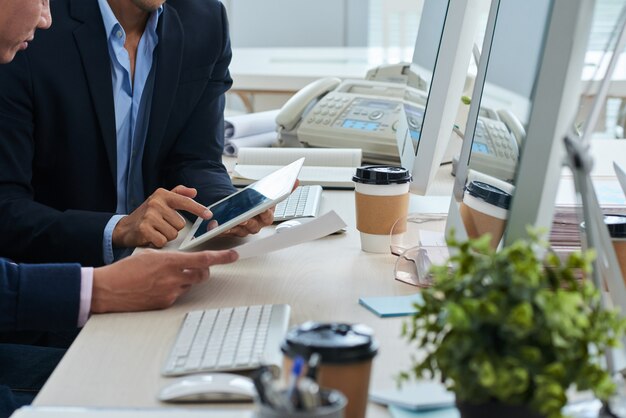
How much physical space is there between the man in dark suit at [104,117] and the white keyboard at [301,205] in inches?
6.4

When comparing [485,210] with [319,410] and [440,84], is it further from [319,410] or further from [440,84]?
[319,410]

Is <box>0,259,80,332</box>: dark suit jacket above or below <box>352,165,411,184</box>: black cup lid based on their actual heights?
below

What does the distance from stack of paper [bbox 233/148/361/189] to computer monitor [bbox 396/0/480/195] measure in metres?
0.35

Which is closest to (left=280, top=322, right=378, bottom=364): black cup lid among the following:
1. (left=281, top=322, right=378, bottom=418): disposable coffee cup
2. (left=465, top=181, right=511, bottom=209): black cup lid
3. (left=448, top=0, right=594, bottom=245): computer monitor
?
(left=281, top=322, right=378, bottom=418): disposable coffee cup

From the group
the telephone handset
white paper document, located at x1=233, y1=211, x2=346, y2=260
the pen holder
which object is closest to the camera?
the pen holder

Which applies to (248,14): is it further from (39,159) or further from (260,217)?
(260,217)

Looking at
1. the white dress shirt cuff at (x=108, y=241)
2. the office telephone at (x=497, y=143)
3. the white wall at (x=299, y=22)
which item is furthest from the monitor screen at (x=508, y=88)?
the white wall at (x=299, y=22)

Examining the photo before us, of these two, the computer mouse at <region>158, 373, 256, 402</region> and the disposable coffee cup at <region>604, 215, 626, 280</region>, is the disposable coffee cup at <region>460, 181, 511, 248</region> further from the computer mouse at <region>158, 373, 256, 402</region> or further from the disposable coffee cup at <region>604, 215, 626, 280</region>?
the computer mouse at <region>158, 373, 256, 402</region>

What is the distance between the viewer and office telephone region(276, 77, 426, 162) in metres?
2.42

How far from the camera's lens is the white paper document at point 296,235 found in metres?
1.37

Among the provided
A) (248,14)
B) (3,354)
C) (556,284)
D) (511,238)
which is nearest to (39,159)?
(3,354)

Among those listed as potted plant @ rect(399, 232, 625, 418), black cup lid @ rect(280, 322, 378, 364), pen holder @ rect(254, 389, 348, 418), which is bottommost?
black cup lid @ rect(280, 322, 378, 364)

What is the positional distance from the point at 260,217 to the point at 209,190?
35 cm

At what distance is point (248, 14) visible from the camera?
20.1 feet
